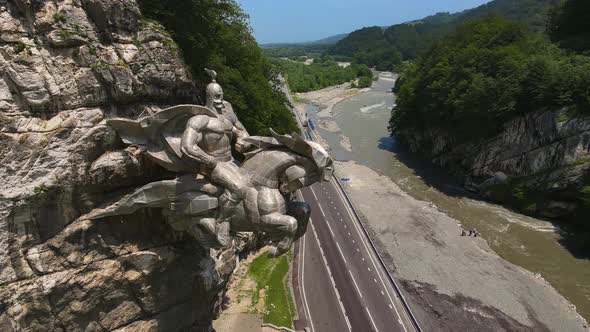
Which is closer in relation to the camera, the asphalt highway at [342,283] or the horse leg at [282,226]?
the horse leg at [282,226]

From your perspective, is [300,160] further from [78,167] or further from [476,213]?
[476,213]

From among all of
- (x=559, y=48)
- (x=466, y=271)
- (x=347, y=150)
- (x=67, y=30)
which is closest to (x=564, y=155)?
(x=466, y=271)

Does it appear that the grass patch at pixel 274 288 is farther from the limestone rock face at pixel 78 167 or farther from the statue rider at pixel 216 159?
the statue rider at pixel 216 159

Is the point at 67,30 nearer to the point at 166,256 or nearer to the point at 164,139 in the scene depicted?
the point at 164,139

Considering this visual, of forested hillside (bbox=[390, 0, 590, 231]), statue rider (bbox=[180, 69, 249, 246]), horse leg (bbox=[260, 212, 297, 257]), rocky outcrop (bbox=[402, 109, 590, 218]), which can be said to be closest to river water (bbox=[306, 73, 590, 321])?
rocky outcrop (bbox=[402, 109, 590, 218])

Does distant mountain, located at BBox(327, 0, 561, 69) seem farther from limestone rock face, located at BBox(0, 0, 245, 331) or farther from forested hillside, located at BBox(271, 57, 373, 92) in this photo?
limestone rock face, located at BBox(0, 0, 245, 331)

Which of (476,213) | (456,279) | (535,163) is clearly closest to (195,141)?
(456,279)

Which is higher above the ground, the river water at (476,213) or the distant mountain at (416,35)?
the distant mountain at (416,35)

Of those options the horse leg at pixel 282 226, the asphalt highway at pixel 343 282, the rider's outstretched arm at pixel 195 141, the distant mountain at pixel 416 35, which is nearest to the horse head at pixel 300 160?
the horse leg at pixel 282 226
